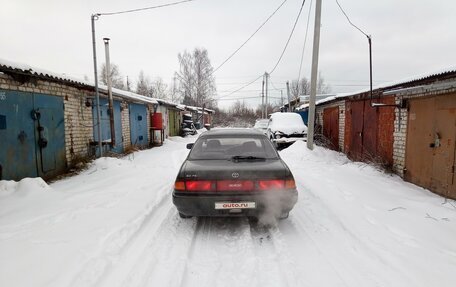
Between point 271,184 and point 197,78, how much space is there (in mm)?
35146

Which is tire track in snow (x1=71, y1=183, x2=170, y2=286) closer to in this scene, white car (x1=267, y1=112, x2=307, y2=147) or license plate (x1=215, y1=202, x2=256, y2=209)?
license plate (x1=215, y1=202, x2=256, y2=209)

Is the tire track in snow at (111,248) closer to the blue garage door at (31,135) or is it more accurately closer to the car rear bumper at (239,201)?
the car rear bumper at (239,201)

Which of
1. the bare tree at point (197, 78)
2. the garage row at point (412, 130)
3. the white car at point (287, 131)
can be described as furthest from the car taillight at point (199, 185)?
the bare tree at point (197, 78)

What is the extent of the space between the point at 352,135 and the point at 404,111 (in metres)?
3.31

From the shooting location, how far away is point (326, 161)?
32.2 ft

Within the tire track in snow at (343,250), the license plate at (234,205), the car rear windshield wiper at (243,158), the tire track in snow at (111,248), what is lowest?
the tire track in snow at (343,250)

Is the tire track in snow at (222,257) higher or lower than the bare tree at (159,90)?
lower

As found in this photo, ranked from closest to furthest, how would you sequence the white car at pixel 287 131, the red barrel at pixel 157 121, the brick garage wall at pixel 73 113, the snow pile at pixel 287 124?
the brick garage wall at pixel 73 113 < the white car at pixel 287 131 < the snow pile at pixel 287 124 < the red barrel at pixel 157 121

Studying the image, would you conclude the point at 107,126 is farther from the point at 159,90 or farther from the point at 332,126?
the point at 159,90

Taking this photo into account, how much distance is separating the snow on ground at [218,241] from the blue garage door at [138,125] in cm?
759

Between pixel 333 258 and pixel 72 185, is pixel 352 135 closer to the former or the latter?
pixel 333 258

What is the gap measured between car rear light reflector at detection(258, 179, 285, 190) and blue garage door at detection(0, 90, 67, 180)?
5160mm

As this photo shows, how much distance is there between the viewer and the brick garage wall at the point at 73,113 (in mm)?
6836

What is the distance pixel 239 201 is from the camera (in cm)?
355
